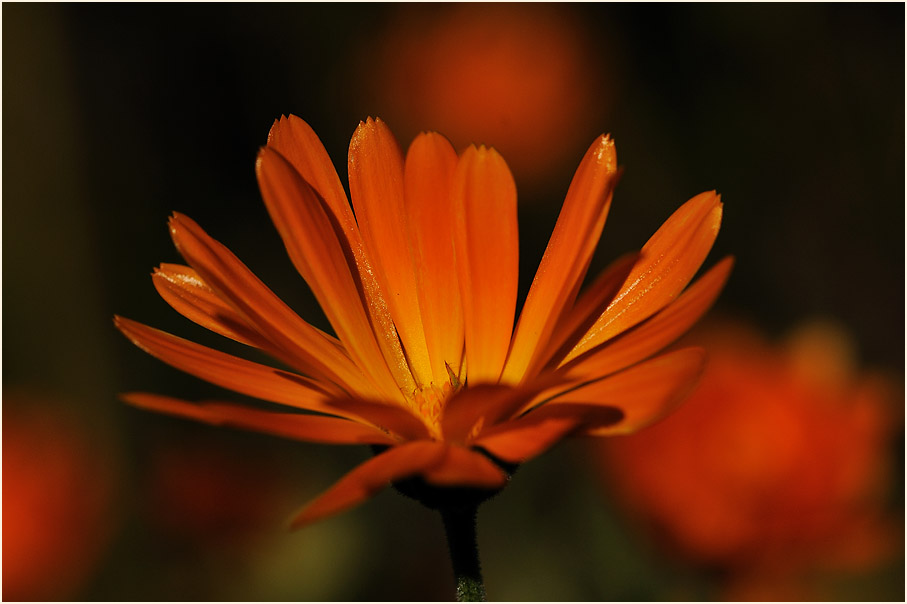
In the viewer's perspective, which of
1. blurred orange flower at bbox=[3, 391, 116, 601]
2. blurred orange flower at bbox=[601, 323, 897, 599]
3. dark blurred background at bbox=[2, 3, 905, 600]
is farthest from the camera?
dark blurred background at bbox=[2, 3, 905, 600]

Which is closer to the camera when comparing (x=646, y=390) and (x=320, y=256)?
(x=646, y=390)

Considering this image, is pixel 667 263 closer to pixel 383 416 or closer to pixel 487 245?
pixel 487 245

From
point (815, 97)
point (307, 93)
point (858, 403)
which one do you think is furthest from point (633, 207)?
point (858, 403)

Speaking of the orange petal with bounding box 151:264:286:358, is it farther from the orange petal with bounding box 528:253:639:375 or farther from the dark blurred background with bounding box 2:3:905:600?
the dark blurred background with bounding box 2:3:905:600

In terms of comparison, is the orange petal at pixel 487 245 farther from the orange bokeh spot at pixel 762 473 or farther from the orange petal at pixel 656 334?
the orange bokeh spot at pixel 762 473

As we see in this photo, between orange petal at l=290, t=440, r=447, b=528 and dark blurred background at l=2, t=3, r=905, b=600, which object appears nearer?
orange petal at l=290, t=440, r=447, b=528

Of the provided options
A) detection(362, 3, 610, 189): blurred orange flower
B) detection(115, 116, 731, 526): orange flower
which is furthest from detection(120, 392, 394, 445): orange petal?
detection(362, 3, 610, 189): blurred orange flower

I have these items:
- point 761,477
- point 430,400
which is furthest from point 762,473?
point 430,400
